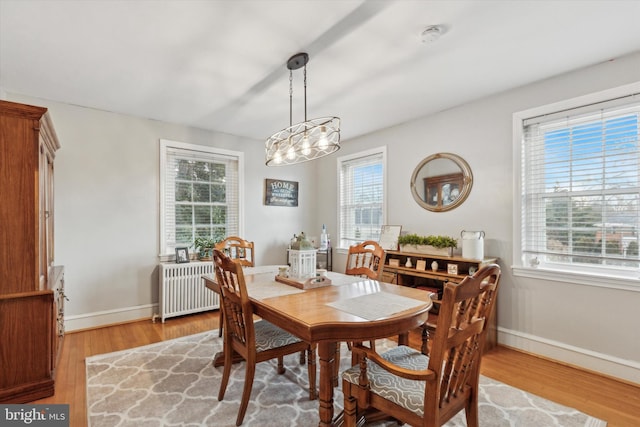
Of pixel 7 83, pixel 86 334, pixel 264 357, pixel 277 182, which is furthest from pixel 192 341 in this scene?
pixel 7 83

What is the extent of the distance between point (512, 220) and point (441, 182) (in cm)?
87

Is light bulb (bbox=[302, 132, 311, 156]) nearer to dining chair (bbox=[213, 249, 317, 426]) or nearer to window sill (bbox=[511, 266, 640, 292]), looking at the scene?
dining chair (bbox=[213, 249, 317, 426])

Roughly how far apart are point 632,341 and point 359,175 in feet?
11.1

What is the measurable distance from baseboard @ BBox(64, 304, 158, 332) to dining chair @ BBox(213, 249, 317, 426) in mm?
2190

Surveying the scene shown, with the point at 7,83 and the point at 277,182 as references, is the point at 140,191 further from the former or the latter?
the point at 277,182

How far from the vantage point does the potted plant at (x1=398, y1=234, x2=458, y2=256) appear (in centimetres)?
317

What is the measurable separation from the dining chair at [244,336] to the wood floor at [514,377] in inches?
38.2

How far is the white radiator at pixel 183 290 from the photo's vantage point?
12.2 ft

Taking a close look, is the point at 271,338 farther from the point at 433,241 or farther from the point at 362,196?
the point at 362,196

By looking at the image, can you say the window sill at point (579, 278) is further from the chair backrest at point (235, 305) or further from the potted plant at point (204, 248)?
the potted plant at point (204, 248)

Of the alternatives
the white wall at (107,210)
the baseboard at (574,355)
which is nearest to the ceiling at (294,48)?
the white wall at (107,210)

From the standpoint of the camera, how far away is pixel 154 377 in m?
2.40

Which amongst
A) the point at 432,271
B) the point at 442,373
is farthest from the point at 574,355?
the point at 442,373

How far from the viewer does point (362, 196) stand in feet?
15.4
